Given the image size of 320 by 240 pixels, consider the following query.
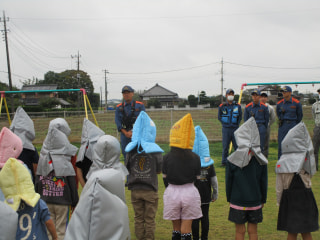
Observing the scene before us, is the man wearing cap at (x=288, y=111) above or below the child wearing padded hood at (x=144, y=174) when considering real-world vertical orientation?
above

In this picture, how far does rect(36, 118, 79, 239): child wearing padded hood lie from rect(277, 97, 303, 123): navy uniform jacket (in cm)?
576

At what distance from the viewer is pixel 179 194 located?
377 centimetres

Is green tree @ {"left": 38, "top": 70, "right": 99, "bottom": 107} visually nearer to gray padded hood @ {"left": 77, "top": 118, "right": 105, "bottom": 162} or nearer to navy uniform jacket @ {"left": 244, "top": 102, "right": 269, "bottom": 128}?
navy uniform jacket @ {"left": 244, "top": 102, "right": 269, "bottom": 128}

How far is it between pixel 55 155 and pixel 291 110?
19.6ft

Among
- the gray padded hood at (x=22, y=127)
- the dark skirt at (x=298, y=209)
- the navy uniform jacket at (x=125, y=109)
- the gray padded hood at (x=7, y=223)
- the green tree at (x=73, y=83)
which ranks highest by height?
the green tree at (x=73, y=83)

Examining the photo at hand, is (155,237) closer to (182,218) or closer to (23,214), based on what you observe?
(182,218)

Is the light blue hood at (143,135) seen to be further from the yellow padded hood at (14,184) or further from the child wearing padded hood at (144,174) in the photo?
the yellow padded hood at (14,184)

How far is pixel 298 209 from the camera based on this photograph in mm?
3760

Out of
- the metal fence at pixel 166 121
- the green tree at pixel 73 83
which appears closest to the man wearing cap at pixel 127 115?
the metal fence at pixel 166 121

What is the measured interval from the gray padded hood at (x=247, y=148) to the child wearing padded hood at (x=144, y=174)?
99 centimetres

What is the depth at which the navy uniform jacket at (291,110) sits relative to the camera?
26.2ft

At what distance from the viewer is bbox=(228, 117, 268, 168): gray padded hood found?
3.85 metres

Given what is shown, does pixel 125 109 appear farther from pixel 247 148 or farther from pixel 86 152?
pixel 247 148

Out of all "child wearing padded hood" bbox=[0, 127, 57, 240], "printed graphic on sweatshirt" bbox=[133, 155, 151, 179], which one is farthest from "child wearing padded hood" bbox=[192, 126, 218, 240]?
"child wearing padded hood" bbox=[0, 127, 57, 240]
